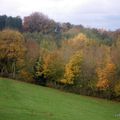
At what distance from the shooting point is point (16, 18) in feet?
426

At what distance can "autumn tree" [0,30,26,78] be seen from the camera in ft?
267

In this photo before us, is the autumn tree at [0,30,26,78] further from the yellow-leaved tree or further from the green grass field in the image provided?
the green grass field

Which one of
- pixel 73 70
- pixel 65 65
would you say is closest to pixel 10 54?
pixel 65 65

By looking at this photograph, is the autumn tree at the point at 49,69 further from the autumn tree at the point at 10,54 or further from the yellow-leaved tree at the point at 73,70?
the autumn tree at the point at 10,54

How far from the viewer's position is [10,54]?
8219cm

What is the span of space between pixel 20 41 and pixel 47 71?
452 inches

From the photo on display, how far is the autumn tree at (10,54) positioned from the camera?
267ft

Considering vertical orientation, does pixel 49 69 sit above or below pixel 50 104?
above

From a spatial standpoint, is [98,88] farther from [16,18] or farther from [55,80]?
[16,18]

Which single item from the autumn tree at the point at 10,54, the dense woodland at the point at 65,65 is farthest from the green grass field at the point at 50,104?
the autumn tree at the point at 10,54

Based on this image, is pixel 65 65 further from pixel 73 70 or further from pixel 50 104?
pixel 50 104

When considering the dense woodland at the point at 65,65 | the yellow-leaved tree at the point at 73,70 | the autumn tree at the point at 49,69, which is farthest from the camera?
the autumn tree at the point at 49,69

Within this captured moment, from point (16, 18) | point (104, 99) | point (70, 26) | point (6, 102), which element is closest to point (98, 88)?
point (104, 99)

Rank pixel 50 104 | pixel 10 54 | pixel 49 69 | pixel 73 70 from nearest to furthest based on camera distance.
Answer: pixel 50 104, pixel 73 70, pixel 49 69, pixel 10 54
